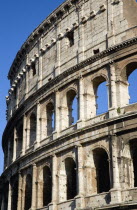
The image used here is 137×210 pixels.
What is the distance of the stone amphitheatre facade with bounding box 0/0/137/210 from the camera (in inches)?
725

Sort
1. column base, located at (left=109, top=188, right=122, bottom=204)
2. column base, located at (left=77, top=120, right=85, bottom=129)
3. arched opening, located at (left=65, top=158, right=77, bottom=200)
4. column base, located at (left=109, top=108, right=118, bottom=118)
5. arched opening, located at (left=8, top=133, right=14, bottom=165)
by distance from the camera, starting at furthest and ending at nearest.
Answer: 1. arched opening, located at (left=8, top=133, right=14, bottom=165)
2. arched opening, located at (left=65, top=158, right=77, bottom=200)
3. column base, located at (left=77, top=120, right=85, bottom=129)
4. column base, located at (left=109, top=108, right=118, bottom=118)
5. column base, located at (left=109, top=188, right=122, bottom=204)

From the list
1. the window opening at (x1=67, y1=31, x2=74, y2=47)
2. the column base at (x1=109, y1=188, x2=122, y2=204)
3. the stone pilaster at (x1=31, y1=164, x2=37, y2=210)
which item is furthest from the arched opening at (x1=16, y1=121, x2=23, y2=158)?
the column base at (x1=109, y1=188, x2=122, y2=204)

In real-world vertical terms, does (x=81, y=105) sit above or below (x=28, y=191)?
above

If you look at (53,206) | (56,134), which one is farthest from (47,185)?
(56,134)

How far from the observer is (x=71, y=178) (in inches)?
824

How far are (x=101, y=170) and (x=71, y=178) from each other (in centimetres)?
202

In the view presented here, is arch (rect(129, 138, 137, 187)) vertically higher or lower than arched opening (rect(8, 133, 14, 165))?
lower

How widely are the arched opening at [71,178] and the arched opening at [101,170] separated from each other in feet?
5.28

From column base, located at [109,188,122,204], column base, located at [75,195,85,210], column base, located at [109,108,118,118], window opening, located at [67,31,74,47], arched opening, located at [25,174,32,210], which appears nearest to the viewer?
column base, located at [109,188,122,204]

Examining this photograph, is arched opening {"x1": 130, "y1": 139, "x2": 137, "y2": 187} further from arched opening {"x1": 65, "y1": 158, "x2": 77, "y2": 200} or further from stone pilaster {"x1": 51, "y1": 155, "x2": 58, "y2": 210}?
stone pilaster {"x1": 51, "y1": 155, "x2": 58, "y2": 210}

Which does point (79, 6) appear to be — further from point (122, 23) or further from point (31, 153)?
point (31, 153)

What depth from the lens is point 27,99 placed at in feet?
84.2

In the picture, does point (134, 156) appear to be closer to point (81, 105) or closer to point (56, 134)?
point (81, 105)

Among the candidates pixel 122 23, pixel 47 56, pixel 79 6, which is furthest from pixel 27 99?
pixel 122 23
